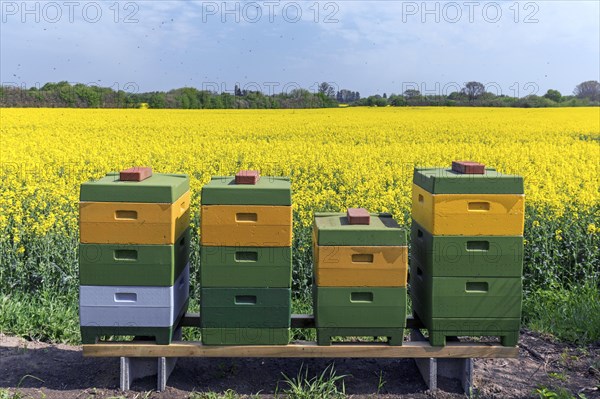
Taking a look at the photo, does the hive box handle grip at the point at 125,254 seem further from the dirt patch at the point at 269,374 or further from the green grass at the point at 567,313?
the green grass at the point at 567,313

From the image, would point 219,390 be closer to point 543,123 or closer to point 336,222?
point 336,222

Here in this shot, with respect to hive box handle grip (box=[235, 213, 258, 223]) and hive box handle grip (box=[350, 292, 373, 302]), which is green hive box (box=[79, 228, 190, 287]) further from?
hive box handle grip (box=[350, 292, 373, 302])

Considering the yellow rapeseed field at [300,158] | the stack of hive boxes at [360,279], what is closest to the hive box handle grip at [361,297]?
the stack of hive boxes at [360,279]

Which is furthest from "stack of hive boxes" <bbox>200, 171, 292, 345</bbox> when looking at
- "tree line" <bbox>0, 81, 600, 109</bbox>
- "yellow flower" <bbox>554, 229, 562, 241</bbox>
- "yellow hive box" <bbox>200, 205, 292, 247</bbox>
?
"tree line" <bbox>0, 81, 600, 109</bbox>

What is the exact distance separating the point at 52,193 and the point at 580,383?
6920 millimetres

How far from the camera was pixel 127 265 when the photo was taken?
411cm

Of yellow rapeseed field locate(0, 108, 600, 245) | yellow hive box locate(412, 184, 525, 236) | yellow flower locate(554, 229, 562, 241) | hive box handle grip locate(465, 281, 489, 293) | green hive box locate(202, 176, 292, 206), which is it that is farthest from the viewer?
yellow rapeseed field locate(0, 108, 600, 245)

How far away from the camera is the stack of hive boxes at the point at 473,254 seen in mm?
4125

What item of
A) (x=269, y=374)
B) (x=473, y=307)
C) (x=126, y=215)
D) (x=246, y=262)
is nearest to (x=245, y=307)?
(x=246, y=262)

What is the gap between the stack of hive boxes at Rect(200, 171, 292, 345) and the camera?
4.02 meters

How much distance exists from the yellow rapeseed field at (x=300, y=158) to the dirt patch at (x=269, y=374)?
2.26 m

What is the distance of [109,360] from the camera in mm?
4816

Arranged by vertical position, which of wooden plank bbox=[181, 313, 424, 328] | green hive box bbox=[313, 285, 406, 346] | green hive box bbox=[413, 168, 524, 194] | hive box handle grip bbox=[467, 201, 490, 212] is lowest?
wooden plank bbox=[181, 313, 424, 328]

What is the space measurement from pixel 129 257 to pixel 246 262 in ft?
2.83
